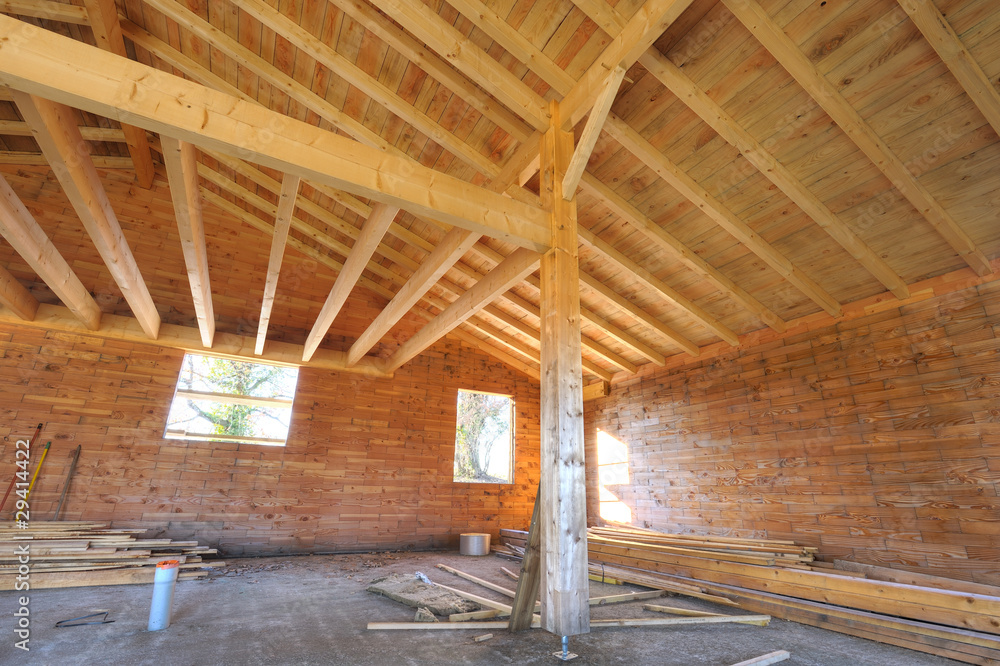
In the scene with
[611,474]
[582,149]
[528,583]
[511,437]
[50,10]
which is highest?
[50,10]

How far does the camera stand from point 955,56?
2.92 m

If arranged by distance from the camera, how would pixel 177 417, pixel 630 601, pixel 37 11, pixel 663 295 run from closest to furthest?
pixel 630 601 < pixel 37 11 < pixel 663 295 < pixel 177 417

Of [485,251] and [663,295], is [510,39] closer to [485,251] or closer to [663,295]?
[485,251]

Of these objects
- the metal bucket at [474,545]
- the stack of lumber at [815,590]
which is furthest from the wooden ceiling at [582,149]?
the metal bucket at [474,545]

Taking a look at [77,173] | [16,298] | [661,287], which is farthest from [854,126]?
[16,298]

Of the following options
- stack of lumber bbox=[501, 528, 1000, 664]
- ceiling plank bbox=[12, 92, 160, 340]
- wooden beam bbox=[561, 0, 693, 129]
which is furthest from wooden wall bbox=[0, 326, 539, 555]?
wooden beam bbox=[561, 0, 693, 129]

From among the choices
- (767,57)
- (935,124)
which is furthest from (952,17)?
(767,57)

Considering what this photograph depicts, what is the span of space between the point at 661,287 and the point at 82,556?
6.69 m

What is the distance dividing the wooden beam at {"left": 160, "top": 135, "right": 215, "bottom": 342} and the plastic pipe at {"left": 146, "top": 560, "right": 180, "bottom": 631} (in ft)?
7.96

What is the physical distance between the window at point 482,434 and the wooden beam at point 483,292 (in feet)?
10.2

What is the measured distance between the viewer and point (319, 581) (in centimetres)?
471

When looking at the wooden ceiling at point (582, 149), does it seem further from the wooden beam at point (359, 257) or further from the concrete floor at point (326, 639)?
the concrete floor at point (326, 639)

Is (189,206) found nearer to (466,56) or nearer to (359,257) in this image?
(359,257)

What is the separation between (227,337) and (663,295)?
5962 mm
